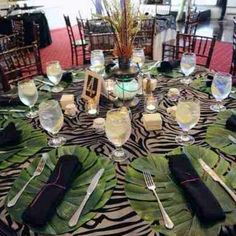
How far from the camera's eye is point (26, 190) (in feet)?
2.84

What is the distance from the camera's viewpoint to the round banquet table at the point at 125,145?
730mm

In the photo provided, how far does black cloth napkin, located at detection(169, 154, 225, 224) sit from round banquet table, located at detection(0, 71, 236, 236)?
0.05 meters

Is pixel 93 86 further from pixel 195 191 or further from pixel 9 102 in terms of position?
pixel 195 191

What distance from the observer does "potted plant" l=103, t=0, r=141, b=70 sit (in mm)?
1226

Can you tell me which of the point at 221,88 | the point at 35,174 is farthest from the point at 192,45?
the point at 35,174

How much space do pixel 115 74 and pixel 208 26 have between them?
7.81 metres

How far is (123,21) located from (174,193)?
0.79 metres

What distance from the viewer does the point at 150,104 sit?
4.51 ft

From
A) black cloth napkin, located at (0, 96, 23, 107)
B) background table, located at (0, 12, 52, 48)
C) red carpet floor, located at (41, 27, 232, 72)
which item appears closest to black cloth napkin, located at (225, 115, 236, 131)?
black cloth napkin, located at (0, 96, 23, 107)

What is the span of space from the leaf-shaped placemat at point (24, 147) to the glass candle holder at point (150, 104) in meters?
0.50

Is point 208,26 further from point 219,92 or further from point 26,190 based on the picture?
point 26,190

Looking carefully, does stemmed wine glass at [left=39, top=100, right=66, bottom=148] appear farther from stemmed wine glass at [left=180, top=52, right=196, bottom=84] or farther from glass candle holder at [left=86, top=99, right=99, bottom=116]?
stemmed wine glass at [left=180, top=52, right=196, bottom=84]

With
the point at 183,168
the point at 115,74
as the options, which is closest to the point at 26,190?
the point at 183,168

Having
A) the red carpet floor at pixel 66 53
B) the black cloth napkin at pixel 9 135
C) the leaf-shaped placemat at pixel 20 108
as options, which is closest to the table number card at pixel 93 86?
the leaf-shaped placemat at pixel 20 108
